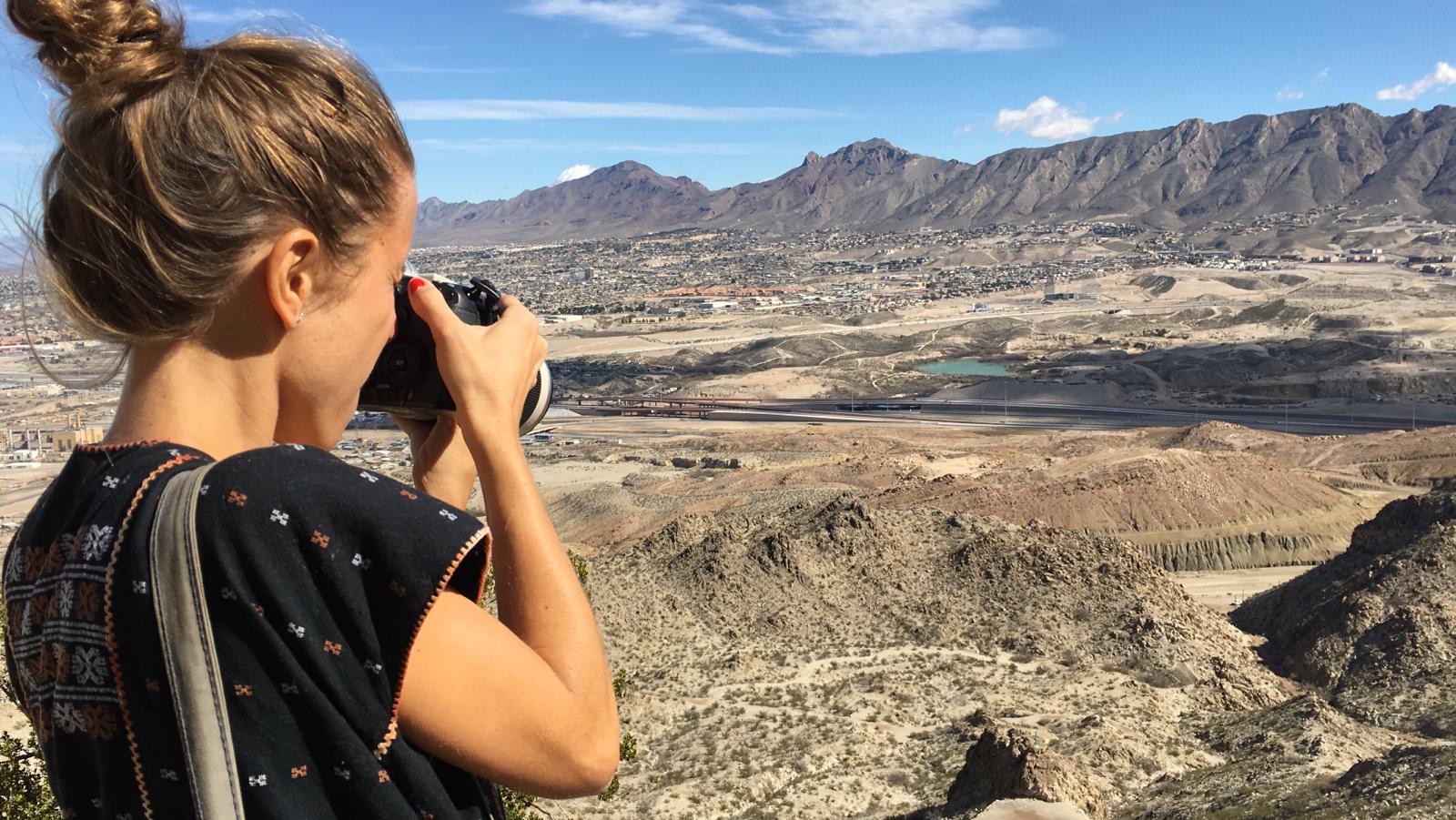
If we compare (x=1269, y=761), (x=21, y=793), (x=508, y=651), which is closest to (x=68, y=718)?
(x=508, y=651)

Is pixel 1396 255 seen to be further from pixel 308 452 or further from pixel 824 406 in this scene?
pixel 308 452

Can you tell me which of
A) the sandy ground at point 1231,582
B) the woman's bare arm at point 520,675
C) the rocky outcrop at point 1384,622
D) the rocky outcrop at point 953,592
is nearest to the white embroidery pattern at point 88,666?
the woman's bare arm at point 520,675

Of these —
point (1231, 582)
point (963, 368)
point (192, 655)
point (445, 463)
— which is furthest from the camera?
point (963, 368)

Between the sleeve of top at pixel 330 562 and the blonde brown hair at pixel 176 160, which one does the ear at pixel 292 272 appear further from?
the sleeve of top at pixel 330 562

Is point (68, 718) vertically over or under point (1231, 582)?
over

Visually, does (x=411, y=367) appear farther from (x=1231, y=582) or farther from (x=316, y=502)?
(x=1231, y=582)

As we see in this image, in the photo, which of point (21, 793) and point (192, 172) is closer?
point (192, 172)

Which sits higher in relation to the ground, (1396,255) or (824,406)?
(1396,255)

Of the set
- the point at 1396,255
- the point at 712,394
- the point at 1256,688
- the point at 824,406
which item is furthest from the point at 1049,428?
the point at 1396,255
